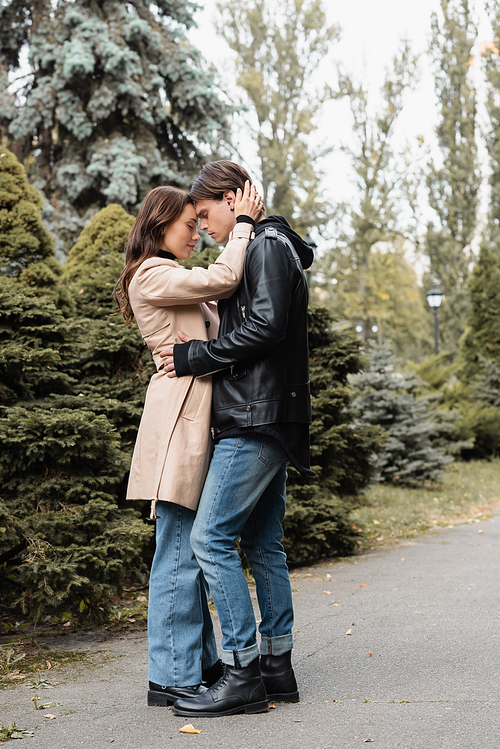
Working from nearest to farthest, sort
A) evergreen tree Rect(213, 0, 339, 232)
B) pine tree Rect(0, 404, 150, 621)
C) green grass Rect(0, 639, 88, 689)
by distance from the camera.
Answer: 1. green grass Rect(0, 639, 88, 689)
2. pine tree Rect(0, 404, 150, 621)
3. evergreen tree Rect(213, 0, 339, 232)

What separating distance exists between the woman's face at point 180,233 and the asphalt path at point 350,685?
6.05ft

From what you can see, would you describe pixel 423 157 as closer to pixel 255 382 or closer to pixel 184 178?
pixel 184 178

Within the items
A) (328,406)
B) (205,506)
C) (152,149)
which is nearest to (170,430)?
(205,506)

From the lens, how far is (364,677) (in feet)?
10.5

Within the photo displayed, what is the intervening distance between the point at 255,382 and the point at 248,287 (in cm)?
37

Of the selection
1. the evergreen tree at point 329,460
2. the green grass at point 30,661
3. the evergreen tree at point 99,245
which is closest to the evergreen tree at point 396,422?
the evergreen tree at point 329,460

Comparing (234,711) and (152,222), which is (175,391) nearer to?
(152,222)

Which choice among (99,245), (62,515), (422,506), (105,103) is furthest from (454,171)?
(62,515)

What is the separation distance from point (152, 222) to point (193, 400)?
2.54ft

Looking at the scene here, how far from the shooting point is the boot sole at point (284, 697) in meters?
2.89

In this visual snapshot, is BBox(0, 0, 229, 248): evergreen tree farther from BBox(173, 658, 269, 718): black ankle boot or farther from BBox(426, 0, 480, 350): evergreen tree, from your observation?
BBox(426, 0, 480, 350): evergreen tree

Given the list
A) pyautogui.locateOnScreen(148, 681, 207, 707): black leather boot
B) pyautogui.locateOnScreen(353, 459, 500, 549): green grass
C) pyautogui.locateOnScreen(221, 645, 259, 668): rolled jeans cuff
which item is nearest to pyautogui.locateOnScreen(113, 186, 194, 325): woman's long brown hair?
pyautogui.locateOnScreen(221, 645, 259, 668): rolled jeans cuff

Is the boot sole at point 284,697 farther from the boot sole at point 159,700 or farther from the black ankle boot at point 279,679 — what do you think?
the boot sole at point 159,700

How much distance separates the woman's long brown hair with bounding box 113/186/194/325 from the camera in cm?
303
